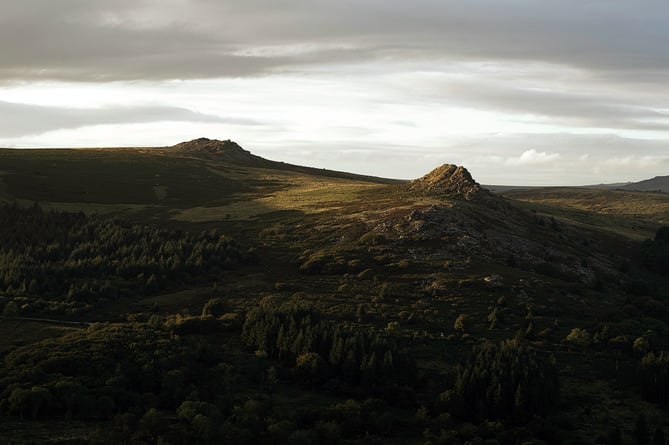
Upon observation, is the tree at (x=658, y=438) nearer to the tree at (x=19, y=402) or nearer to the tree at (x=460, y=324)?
the tree at (x=460, y=324)

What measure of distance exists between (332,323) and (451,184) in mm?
70158

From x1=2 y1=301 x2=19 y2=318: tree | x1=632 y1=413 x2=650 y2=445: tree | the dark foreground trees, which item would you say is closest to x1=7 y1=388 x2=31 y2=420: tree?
x1=2 y1=301 x2=19 y2=318: tree

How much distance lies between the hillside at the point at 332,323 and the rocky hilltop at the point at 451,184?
877mm

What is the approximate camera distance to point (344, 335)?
62375 mm

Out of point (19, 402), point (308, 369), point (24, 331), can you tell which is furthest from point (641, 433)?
point (24, 331)

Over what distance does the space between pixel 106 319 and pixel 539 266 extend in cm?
6300

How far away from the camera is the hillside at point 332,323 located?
49.5 m

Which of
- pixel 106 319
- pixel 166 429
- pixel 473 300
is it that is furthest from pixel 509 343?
pixel 106 319

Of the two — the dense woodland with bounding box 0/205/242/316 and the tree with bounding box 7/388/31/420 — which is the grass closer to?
the dense woodland with bounding box 0/205/242/316

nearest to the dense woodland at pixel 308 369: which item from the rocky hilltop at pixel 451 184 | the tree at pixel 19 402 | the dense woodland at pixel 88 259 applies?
the tree at pixel 19 402

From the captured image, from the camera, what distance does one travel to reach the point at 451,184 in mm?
132500

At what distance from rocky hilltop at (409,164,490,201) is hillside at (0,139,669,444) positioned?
88 centimetres

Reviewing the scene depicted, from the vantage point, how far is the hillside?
49.5 m

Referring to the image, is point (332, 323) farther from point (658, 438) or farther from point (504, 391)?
point (658, 438)
